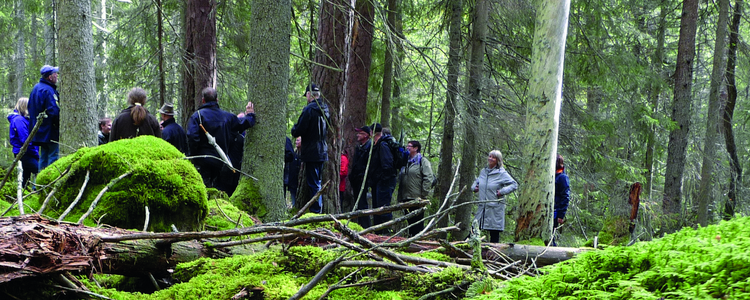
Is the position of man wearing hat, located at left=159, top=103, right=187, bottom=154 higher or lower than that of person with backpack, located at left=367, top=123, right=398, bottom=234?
higher

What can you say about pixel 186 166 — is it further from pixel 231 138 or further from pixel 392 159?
pixel 392 159

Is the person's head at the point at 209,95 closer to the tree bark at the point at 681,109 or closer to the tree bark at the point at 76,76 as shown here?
the tree bark at the point at 76,76

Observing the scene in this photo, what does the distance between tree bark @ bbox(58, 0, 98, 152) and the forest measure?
0.01 meters

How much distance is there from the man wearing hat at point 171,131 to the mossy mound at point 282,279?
546 centimetres

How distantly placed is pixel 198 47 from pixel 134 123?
4381 mm

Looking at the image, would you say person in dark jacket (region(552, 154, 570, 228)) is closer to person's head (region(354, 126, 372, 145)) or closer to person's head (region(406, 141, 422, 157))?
person's head (region(406, 141, 422, 157))

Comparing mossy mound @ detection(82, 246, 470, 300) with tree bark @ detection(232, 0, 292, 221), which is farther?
tree bark @ detection(232, 0, 292, 221)

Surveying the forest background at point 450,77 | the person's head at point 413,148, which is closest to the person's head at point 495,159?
the forest background at point 450,77

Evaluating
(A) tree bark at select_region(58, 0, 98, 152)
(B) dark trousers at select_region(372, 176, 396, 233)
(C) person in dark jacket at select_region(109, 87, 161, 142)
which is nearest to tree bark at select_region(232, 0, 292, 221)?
(C) person in dark jacket at select_region(109, 87, 161, 142)

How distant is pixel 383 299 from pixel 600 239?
133 inches

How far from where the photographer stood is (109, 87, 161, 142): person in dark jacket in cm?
721

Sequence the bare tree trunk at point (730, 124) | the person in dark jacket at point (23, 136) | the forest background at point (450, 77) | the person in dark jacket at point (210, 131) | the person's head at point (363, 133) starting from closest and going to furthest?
the forest background at point (450, 77) < the person in dark jacket at point (210, 131) < the person in dark jacket at point (23, 136) < the person's head at point (363, 133) < the bare tree trunk at point (730, 124)

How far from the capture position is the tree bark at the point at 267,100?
6.65 metres

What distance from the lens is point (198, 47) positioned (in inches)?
440
